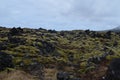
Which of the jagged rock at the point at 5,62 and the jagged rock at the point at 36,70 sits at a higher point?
the jagged rock at the point at 5,62

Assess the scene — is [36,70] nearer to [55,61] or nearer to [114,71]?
[55,61]

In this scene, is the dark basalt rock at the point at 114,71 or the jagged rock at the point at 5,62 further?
the jagged rock at the point at 5,62

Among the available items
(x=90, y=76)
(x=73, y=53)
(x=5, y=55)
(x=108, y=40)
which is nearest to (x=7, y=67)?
(x=5, y=55)

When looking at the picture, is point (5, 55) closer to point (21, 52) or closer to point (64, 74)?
point (21, 52)

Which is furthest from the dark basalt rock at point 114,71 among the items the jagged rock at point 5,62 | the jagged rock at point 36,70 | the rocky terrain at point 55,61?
the jagged rock at point 5,62

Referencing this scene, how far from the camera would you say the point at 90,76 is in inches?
1612

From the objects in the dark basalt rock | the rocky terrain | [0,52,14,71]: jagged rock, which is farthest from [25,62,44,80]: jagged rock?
the dark basalt rock

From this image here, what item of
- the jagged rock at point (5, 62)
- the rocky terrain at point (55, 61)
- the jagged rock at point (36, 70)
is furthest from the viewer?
the jagged rock at point (5, 62)

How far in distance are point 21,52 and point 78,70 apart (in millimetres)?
11023

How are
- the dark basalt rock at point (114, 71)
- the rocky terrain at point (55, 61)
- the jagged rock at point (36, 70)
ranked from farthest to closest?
the jagged rock at point (36, 70) < the rocky terrain at point (55, 61) < the dark basalt rock at point (114, 71)

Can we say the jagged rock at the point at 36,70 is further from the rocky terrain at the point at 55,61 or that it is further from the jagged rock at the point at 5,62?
the jagged rock at the point at 5,62

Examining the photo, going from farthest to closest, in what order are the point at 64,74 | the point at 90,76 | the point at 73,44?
the point at 73,44
the point at 90,76
the point at 64,74

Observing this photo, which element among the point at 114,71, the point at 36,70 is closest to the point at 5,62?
the point at 36,70

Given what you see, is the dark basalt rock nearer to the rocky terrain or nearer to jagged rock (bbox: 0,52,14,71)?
the rocky terrain
